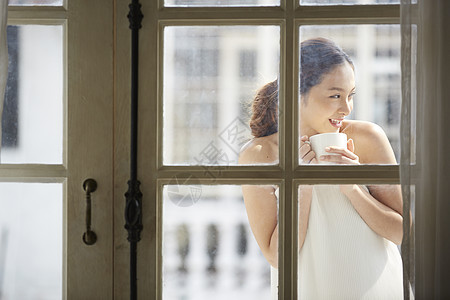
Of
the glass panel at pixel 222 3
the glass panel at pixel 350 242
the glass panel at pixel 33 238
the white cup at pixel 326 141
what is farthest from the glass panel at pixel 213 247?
the glass panel at pixel 222 3

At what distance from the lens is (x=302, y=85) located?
1381 mm

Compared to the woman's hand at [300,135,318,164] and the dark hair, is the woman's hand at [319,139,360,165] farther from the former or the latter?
the dark hair

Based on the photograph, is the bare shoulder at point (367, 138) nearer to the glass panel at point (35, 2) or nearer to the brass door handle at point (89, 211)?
the brass door handle at point (89, 211)

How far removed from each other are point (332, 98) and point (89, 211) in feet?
2.49

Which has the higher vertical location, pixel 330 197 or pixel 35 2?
pixel 35 2

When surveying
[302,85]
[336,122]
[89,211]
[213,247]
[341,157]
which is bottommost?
[213,247]

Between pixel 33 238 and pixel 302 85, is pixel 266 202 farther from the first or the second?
pixel 33 238

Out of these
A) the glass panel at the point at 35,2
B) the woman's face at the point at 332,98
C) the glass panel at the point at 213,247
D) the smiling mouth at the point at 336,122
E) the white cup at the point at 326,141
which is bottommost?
the glass panel at the point at 213,247

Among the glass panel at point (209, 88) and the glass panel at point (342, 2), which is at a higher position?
the glass panel at point (342, 2)

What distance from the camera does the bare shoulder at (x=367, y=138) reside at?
1383 millimetres

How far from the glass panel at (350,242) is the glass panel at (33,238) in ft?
2.31

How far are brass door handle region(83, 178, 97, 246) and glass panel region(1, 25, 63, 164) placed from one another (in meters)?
0.18

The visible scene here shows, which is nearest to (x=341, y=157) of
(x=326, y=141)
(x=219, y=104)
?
(x=326, y=141)

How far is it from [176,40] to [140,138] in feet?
0.98
